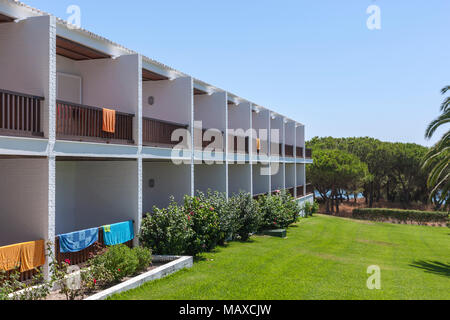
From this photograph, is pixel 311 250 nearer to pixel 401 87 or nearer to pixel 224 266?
pixel 224 266

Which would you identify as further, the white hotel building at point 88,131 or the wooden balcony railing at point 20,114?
the white hotel building at point 88,131

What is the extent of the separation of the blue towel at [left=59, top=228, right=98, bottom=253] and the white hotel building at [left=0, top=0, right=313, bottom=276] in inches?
32.0

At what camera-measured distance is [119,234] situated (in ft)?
42.0

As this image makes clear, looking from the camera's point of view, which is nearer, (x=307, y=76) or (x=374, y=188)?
(x=307, y=76)

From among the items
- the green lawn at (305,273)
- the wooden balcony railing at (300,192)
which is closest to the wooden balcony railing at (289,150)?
the wooden balcony railing at (300,192)

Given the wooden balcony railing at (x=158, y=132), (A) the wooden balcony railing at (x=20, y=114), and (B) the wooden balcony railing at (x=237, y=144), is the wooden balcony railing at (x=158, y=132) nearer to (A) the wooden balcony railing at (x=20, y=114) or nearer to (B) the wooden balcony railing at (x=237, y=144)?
(A) the wooden balcony railing at (x=20, y=114)

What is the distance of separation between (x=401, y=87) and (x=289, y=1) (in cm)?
1361

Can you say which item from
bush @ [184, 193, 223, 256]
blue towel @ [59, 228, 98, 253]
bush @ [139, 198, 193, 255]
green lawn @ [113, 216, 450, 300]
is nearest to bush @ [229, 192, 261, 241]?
green lawn @ [113, 216, 450, 300]

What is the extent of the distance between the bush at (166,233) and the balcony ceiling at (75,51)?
5813 mm

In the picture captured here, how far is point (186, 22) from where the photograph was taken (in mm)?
15914

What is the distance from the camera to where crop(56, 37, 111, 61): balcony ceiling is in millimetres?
11969

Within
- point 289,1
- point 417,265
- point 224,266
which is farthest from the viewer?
point 417,265

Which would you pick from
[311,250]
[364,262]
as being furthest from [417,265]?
[311,250]

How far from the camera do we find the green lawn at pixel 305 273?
10.7 metres
